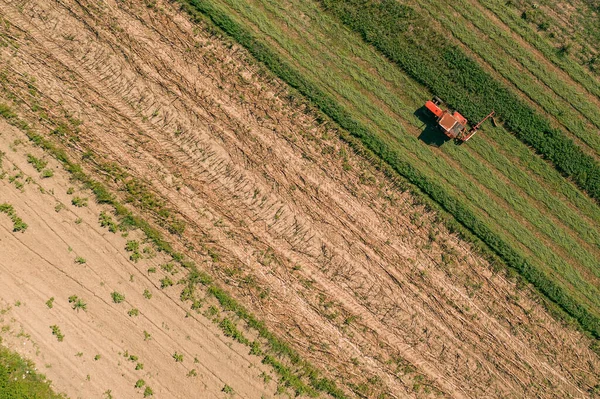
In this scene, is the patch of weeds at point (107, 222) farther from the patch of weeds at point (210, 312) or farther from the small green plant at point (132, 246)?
the patch of weeds at point (210, 312)

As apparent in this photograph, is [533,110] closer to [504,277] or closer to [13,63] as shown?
[504,277]

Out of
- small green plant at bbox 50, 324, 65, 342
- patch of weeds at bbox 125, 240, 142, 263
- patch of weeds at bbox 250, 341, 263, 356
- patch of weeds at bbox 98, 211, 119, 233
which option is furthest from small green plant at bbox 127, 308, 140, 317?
patch of weeds at bbox 250, 341, 263, 356

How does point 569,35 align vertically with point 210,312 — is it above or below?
above

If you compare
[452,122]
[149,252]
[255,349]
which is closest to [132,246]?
[149,252]

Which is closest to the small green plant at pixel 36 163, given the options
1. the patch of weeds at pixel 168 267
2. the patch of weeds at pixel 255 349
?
the patch of weeds at pixel 168 267

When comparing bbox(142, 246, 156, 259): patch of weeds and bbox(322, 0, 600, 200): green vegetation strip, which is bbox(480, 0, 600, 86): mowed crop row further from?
bbox(142, 246, 156, 259): patch of weeds

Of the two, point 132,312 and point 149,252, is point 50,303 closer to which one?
point 132,312
